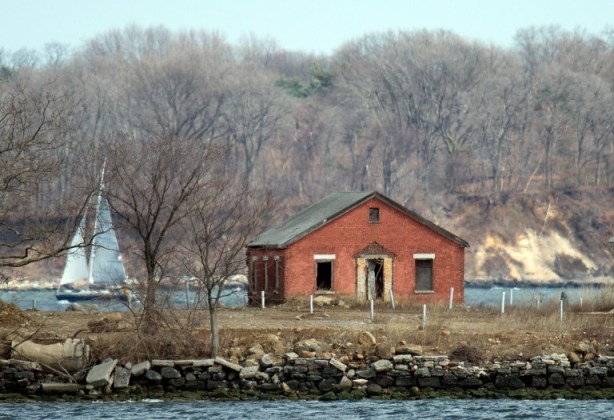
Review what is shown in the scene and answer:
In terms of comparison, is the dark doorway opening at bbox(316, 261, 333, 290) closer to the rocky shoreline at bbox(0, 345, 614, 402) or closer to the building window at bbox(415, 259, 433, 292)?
the building window at bbox(415, 259, 433, 292)

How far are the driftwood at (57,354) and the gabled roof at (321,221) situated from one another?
2078 cm

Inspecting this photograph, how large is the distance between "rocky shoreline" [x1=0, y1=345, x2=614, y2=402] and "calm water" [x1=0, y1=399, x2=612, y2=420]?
721mm

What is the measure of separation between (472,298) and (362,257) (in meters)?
36.9

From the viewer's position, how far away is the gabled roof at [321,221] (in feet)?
205

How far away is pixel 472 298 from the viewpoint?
98.9 m

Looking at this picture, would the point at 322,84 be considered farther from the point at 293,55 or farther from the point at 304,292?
the point at 304,292

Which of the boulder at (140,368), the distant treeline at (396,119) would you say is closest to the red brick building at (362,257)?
the boulder at (140,368)

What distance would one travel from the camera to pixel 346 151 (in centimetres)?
14138

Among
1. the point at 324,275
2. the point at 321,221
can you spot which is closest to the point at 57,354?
the point at 321,221

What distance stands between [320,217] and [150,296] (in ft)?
71.5

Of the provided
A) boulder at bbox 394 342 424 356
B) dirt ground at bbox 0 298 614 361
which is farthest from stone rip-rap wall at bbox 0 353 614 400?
dirt ground at bbox 0 298 614 361

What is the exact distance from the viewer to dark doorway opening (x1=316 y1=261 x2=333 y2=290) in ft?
206

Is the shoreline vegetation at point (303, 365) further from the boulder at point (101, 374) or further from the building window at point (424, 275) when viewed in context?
the building window at point (424, 275)

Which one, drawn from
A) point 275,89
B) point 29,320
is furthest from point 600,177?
point 29,320
